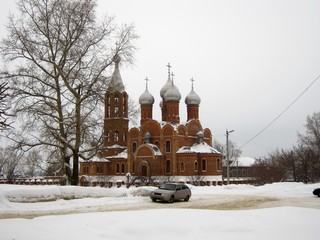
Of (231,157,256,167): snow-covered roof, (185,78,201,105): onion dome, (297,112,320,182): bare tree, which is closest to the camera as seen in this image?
(297,112,320,182): bare tree

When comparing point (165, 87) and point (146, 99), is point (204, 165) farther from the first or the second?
point (165, 87)

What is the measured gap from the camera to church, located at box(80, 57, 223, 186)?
5675cm

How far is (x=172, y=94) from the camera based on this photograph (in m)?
63.2

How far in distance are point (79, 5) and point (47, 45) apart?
3383 millimetres

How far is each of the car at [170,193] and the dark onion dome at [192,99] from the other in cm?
4030

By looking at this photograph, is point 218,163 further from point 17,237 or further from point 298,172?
point 17,237

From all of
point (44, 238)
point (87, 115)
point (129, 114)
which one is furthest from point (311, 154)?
point (44, 238)

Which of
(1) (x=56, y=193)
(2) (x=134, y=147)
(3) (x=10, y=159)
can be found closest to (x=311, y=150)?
(2) (x=134, y=147)

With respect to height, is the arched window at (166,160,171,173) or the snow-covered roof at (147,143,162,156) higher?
the snow-covered roof at (147,143,162,156)

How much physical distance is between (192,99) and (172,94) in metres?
4.09

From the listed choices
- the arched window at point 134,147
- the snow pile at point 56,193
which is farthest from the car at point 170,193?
the arched window at point 134,147

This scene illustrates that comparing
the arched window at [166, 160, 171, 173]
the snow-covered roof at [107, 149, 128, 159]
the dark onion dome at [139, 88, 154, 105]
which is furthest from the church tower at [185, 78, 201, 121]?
the snow-covered roof at [107, 149, 128, 159]

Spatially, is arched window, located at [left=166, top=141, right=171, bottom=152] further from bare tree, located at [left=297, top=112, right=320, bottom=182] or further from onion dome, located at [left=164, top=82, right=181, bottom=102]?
bare tree, located at [left=297, top=112, right=320, bottom=182]

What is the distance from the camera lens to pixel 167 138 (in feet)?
193
